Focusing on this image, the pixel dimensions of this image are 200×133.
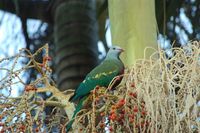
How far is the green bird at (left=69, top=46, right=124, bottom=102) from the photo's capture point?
211 cm

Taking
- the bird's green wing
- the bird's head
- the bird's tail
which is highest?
the bird's head

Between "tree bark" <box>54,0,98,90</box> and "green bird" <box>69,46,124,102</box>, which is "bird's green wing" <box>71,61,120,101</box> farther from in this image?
"tree bark" <box>54,0,98,90</box>

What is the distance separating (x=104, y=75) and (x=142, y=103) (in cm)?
49

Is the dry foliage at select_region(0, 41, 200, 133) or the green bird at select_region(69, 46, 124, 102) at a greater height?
the green bird at select_region(69, 46, 124, 102)

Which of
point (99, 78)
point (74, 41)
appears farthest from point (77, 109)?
point (74, 41)

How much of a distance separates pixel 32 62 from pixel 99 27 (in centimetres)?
170

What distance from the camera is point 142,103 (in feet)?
5.67

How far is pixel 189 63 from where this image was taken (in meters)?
1.80

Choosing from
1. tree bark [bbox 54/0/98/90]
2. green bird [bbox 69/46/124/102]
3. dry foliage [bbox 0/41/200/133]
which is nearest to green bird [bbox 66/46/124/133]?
green bird [bbox 69/46/124/102]

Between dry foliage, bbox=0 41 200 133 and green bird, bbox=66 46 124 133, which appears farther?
green bird, bbox=66 46 124 133

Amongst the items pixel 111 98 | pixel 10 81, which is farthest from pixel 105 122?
pixel 10 81

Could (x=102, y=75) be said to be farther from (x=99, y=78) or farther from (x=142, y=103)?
(x=142, y=103)

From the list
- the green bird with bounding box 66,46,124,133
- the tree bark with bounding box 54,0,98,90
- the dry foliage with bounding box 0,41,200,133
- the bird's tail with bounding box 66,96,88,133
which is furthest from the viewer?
the tree bark with bounding box 54,0,98,90

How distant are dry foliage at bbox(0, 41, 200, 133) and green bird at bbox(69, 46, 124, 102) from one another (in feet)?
0.61
